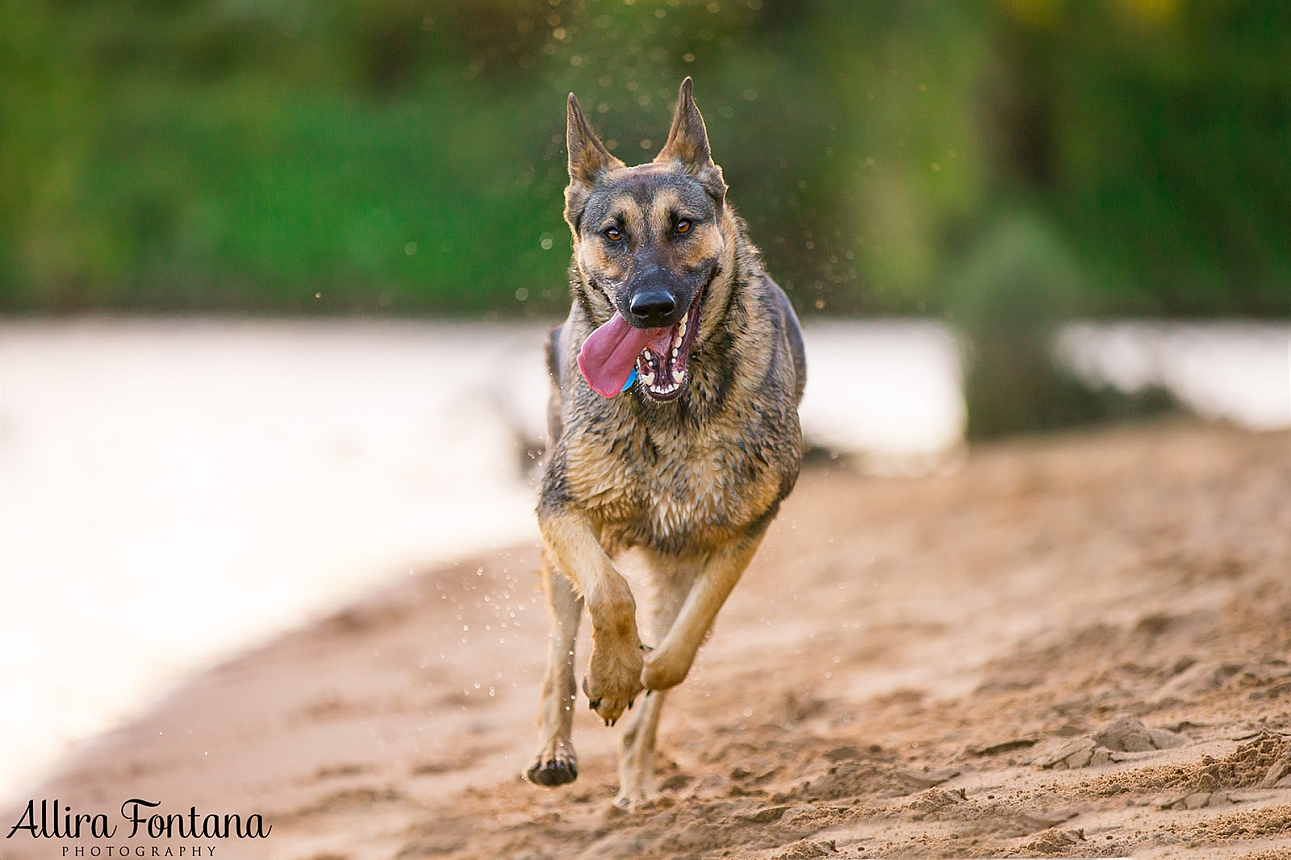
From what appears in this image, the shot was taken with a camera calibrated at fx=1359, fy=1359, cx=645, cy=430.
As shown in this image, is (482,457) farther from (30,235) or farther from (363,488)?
(30,235)

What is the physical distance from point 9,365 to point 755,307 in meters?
15.5

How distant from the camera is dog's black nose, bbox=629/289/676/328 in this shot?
165 inches

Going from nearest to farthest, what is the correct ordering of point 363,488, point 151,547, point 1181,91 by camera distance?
point 151,547 → point 363,488 → point 1181,91

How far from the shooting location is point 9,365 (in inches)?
695

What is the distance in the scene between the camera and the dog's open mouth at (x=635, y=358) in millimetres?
4336

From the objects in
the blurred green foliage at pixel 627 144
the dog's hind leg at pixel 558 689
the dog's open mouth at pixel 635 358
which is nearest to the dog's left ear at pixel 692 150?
the dog's open mouth at pixel 635 358

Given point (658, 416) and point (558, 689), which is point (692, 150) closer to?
point (658, 416)

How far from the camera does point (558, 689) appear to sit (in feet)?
16.2

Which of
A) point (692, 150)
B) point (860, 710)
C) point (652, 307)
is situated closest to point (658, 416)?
point (652, 307)

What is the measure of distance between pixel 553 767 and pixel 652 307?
167 cm

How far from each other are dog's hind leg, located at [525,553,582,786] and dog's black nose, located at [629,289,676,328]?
3.60 ft

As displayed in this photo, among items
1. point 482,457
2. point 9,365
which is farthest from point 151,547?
point 9,365

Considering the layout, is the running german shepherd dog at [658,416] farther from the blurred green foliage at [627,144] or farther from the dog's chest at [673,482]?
the blurred green foliage at [627,144]

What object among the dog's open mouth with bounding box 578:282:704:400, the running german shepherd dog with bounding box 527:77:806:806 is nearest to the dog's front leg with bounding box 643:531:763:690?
the running german shepherd dog with bounding box 527:77:806:806
